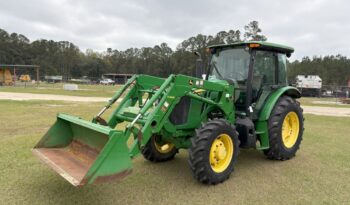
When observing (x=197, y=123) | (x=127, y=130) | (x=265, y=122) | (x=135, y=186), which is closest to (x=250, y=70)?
(x=265, y=122)

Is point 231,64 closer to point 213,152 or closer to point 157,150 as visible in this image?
point 213,152

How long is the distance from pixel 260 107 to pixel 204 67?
1434 mm

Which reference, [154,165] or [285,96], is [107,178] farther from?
[285,96]

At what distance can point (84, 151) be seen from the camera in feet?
15.0

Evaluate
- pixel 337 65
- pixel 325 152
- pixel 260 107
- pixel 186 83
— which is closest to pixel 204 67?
pixel 260 107

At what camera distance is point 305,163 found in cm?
600

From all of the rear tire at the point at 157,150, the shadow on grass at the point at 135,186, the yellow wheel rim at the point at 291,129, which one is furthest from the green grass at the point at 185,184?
the yellow wheel rim at the point at 291,129

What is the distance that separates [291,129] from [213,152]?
2677 millimetres

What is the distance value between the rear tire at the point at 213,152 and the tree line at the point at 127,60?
226 ft

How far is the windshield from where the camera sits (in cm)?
582

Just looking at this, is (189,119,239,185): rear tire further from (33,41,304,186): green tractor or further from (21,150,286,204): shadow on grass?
(21,150,286,204): shadow on grass

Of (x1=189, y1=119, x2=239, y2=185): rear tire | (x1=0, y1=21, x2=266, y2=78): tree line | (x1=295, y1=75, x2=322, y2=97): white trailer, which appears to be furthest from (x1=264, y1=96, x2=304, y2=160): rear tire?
(x1=0, y1=21, x2=266, y2=78): tree line

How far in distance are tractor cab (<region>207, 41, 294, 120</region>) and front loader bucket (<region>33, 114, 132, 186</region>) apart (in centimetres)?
273

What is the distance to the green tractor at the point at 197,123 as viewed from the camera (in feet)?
→ 13.4
